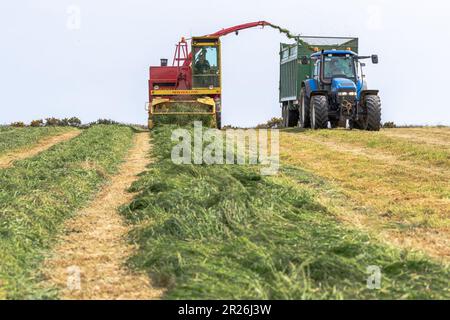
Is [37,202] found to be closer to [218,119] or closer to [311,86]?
[311,86]

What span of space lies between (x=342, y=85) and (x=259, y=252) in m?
17.9

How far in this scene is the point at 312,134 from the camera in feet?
78.7

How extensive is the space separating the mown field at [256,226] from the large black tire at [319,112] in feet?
26.8

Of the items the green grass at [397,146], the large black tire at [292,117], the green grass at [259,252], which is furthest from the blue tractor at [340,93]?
the green grass at [259,252]

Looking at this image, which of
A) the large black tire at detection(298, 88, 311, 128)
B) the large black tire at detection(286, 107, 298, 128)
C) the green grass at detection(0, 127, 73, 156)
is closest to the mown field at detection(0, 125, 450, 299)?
the green grass at detection(0, 127, 73, 156)

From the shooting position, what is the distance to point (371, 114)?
947 inches

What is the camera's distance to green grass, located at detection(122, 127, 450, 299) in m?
5.36

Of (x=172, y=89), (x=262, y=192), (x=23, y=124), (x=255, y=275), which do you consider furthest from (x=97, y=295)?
(x=23, y=124)

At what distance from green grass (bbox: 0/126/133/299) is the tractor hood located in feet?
29.5

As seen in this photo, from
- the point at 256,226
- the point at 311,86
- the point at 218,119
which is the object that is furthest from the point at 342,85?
the point at 256,226

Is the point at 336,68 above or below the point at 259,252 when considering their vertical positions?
above

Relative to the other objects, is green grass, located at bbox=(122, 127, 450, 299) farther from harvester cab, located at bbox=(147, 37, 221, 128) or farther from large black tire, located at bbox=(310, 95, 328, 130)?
harvester cab, located at bbox=(147, 37, 221, 128)

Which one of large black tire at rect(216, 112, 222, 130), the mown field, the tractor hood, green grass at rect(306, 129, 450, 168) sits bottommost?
the mown field

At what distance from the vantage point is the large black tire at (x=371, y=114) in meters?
23.7
